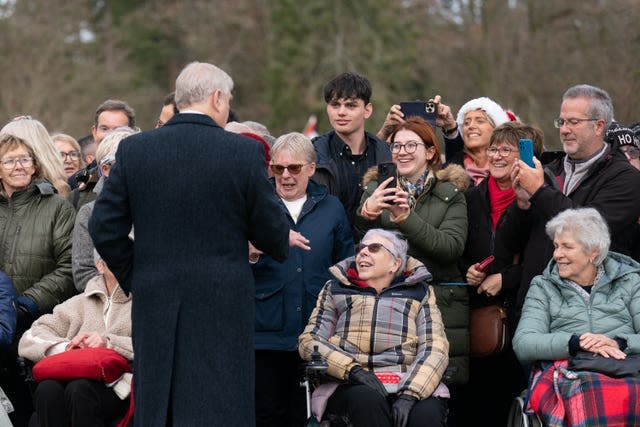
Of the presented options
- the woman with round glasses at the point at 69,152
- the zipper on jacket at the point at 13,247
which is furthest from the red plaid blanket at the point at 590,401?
the woman with round glasses at the point at 69,152

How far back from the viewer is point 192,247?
5020 mm

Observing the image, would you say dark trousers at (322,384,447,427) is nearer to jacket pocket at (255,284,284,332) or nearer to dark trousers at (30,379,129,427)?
jacket pocket at (255,284,284,332)

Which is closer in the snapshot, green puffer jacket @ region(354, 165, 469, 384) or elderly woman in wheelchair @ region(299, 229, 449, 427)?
elderly woman in wheelchair @ region(299, 229, 449, 427)

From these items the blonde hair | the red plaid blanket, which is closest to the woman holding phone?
the red plaid blanket

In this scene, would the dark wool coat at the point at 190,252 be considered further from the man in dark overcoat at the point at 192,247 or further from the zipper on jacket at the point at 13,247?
the zipper on jacket at the point at 13,247

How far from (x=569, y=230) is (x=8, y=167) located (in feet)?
11.5

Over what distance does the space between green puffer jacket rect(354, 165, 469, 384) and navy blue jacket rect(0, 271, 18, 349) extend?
2106 millimetres

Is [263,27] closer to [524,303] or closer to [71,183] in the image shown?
A: [71,183]

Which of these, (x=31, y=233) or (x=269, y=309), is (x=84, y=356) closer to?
(x=269, y=309)

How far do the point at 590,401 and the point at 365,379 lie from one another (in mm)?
1173

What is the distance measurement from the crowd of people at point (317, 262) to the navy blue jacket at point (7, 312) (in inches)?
0.6

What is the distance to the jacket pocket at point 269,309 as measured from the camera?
21.5ft

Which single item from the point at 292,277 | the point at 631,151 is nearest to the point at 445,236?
the point at 292,277

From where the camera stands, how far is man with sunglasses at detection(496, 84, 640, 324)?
259 inches
